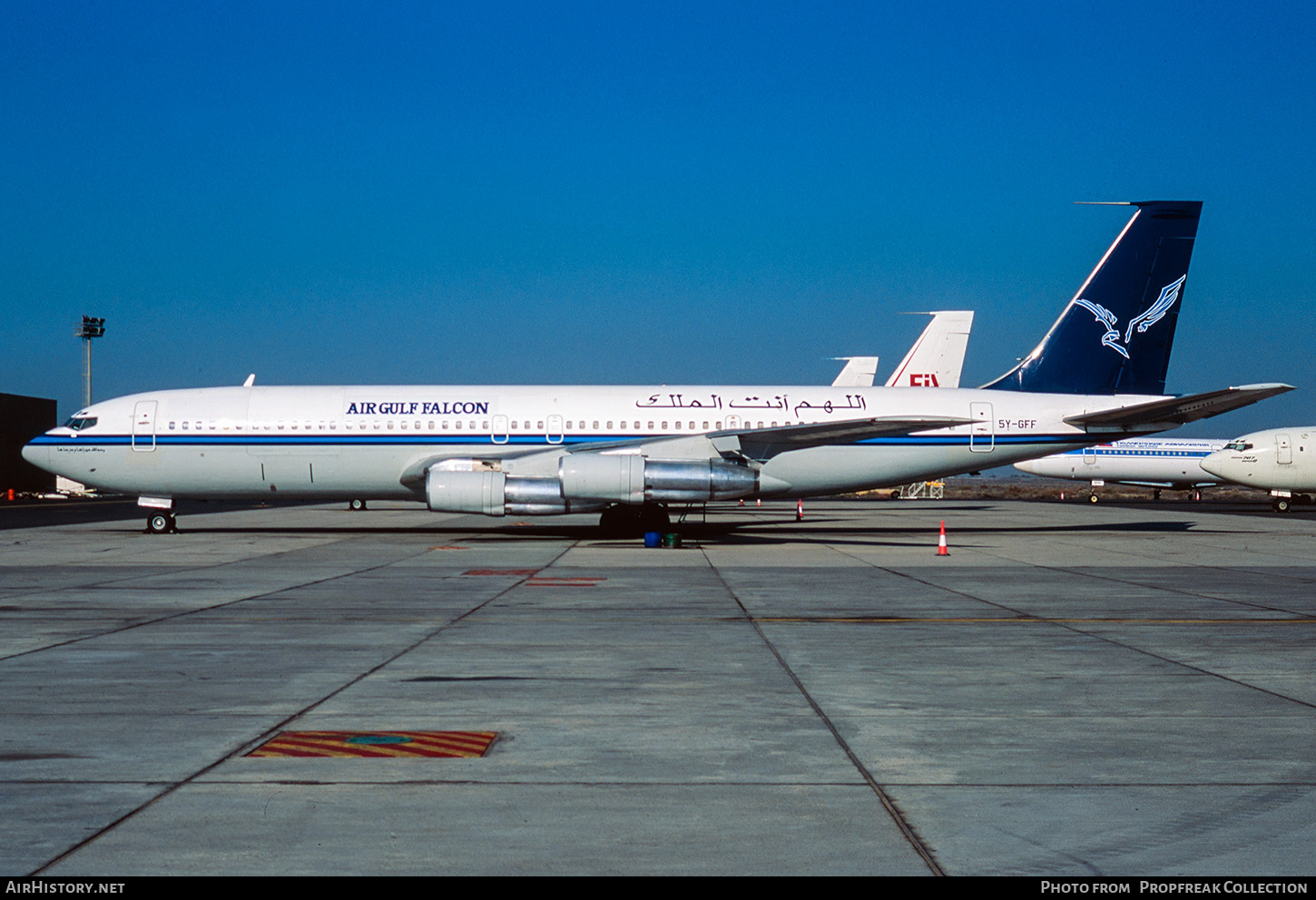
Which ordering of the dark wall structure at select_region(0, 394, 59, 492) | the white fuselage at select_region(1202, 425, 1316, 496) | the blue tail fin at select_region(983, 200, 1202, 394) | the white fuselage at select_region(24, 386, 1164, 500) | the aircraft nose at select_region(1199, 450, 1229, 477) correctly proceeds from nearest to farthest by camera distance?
the white fuselage at select_region(24, 386, 1164, 500), the blue tail fin at select_region(983, 200, 1202, 394), the white fuselage at select_region(1202, 425, 1316, 496), the aircraft nose at select_region(1199, 450, 1229, 477), the dark wall structure at select_region(0, 394, 59, 492)

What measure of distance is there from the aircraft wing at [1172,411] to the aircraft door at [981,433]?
1975 millimetres

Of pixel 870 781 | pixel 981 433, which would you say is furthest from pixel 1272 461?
pixel 870 781

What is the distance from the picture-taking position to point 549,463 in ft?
85.8

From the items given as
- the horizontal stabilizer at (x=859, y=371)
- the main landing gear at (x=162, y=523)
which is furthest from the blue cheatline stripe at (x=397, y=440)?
the horizontal stabilizer at (x=859, y=371)

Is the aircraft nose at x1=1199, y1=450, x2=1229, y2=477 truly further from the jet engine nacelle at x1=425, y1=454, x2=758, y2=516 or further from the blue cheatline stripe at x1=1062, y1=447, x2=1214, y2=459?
the jet engine nacelle at x1=425, y1=454, x2=758, y2=516

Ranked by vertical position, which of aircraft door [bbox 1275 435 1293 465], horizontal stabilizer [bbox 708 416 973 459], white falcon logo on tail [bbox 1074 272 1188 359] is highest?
white falcon logo on tail [bbox 1074 272 1188 359]

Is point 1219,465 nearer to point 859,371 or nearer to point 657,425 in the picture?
point 859,371

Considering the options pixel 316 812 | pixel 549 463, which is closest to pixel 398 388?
pixel 549 463

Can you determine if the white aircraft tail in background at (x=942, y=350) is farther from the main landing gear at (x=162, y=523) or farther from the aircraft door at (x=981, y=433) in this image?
the main landing gear at (x=162, y=523)

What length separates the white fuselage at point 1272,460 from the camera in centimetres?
4559

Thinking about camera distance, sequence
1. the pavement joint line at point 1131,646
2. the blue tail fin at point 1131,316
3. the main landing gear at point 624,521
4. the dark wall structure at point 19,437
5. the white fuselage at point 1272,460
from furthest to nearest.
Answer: the dark wall structure at point 19,437 → the white fuselage at point 1272,460 → the blue tail fin at point 1131,316 → the main landing gear at point 624,521 → the pavement joint line at point 1131,646

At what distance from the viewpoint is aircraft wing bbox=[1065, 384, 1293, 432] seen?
83.0ft

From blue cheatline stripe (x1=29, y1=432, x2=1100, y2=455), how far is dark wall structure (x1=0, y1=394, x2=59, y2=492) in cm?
5428

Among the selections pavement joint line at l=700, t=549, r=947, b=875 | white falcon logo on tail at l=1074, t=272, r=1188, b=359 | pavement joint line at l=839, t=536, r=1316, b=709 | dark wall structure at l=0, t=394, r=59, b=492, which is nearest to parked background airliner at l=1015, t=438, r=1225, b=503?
white falcon logo on tail at l=1074, t=272, r=1188, b=359
